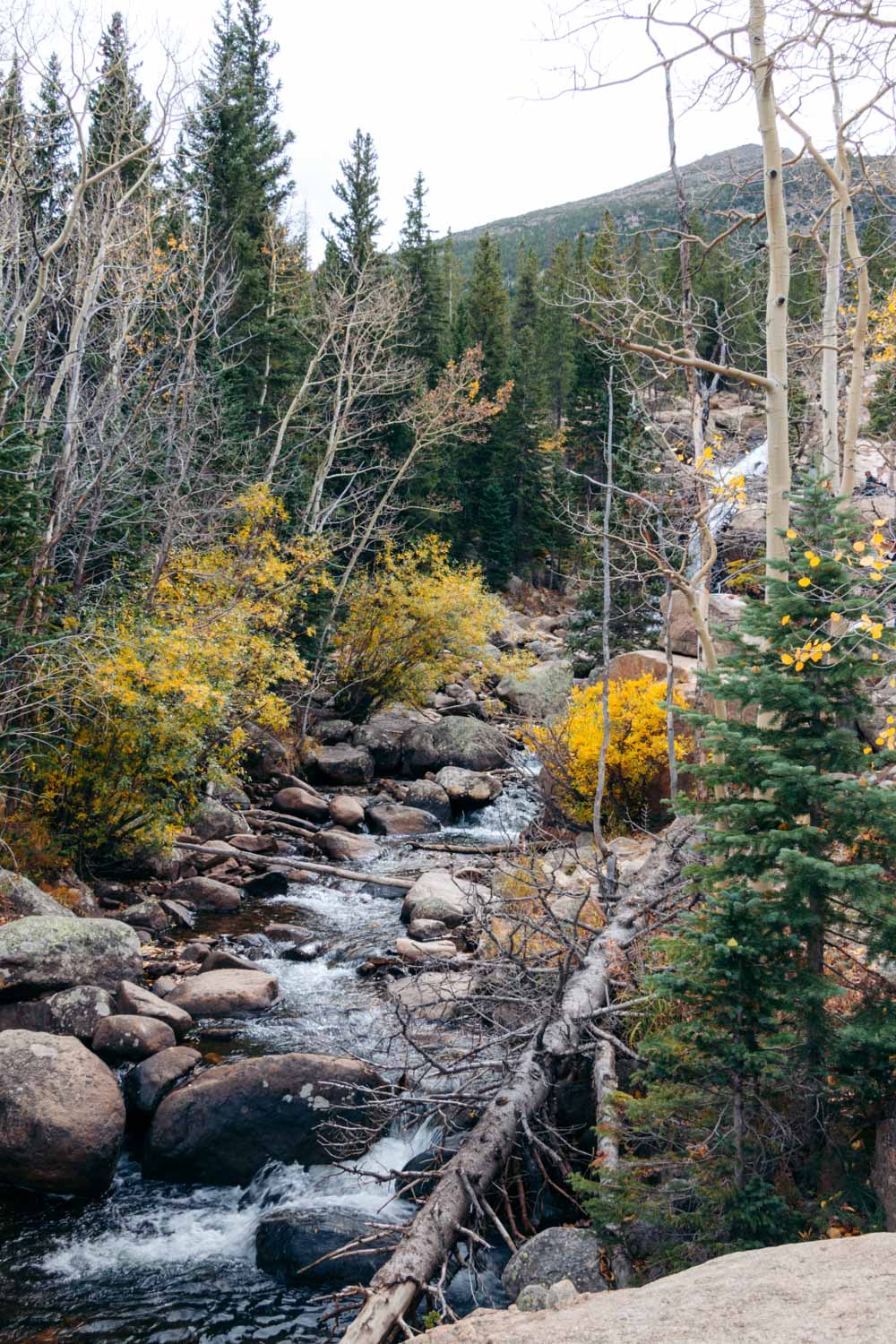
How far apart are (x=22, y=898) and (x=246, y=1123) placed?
3.81m

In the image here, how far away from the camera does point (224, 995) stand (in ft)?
27.3

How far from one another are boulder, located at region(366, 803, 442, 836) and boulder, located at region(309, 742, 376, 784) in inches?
104

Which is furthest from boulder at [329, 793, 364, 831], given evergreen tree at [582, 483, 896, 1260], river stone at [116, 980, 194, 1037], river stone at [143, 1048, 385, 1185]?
evergreen tree at [582, 483, 896, 1260]

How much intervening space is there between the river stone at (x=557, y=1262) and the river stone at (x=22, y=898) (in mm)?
5629

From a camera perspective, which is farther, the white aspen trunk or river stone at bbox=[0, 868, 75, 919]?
river stone at bbox=[0, 868, 75, 919]

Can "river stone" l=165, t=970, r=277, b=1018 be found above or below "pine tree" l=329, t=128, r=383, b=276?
below

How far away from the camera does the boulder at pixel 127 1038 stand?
7184 millimetres

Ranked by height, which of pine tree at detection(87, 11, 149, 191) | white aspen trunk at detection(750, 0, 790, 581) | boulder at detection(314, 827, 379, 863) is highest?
pine tree at detection(87, 11, 149, 191)

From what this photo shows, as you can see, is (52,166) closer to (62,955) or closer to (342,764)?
(342,764)

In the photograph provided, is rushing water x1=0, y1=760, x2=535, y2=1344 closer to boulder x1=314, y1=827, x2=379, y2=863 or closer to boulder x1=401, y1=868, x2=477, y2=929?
boulder x1=401, y1=868, x2=477, y2=929

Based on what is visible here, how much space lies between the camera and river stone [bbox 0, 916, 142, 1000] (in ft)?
24.0

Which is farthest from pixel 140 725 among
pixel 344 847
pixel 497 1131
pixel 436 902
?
pixel 497 1131

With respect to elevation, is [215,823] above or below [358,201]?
below

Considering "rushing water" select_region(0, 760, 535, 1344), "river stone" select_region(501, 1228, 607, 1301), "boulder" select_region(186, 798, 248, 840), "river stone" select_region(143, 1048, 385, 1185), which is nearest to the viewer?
"river stone" select_region(501, 1228, 607, 1301)
